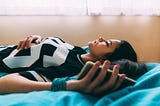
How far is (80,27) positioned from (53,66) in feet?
3.19

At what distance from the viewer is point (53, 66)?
1.21 metres

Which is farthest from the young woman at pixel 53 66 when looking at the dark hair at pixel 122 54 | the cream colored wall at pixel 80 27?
the cream colored wall at pixel 80 27

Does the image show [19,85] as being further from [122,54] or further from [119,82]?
[122,54]

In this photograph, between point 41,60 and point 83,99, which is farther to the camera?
point 41,60

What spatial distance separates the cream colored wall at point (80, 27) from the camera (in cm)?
209

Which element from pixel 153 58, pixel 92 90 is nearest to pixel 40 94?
pixel 92 90

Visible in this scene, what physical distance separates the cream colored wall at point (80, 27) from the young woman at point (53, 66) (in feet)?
2.00

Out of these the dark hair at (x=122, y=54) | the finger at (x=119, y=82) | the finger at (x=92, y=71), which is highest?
the finger at (x=92, y=71)

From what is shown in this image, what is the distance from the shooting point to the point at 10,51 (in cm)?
144

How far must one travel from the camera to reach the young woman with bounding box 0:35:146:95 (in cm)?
88

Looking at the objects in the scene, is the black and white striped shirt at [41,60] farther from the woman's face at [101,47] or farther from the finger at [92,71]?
the finger at [92,71]

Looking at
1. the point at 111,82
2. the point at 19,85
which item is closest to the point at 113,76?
the point at 111,82

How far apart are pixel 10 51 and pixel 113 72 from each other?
2.64 feet

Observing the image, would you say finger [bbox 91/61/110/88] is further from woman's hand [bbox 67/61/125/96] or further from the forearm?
the forearm
